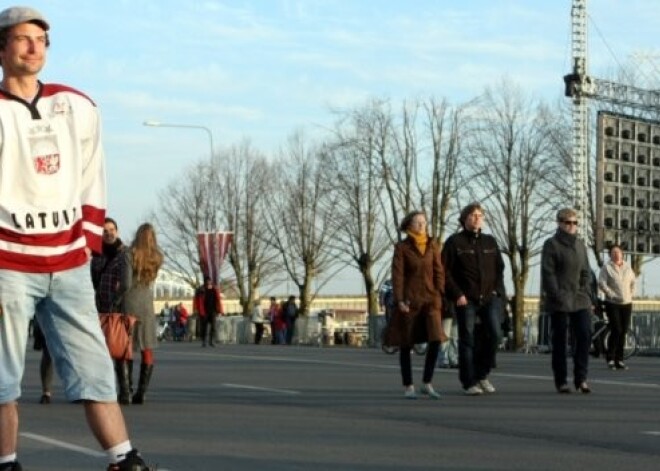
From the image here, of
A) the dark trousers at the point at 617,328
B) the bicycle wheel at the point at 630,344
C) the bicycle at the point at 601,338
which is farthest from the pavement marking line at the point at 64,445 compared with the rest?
the bicycle wheel at the point at 630,344

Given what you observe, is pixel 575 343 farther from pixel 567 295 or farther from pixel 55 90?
pixel 55 90

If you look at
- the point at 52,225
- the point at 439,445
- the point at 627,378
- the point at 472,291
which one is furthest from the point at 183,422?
the point at 627,378

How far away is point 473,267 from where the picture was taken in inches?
699

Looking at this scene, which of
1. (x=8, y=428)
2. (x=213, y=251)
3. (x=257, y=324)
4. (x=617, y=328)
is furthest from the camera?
(x=257, y=324)

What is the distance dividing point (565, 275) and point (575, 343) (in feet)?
2.36

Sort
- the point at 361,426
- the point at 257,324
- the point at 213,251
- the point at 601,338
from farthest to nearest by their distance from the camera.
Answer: the point at 257,324, the point at 213,251, the point at 601,338, the point at 361,426

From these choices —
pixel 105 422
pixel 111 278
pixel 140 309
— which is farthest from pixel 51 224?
pixel 140 309

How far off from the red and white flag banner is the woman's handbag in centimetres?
4012

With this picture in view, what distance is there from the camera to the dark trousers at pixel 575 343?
18.2 meters

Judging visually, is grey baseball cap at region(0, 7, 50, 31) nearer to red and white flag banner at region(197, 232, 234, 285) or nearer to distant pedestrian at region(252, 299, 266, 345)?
red and white flag banner at region(197, 232, 234, 285)

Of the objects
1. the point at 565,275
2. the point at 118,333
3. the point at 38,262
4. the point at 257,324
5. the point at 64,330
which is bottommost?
the point at 64,330

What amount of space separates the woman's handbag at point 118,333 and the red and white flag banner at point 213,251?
1580 inches

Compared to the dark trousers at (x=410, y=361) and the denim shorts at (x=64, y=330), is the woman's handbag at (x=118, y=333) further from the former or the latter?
the denim shorts at (x=64, y=330)

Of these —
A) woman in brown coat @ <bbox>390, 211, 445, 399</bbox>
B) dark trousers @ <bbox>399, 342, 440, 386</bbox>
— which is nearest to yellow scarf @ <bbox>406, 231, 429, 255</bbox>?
woman in brown coat @ <bbox>390, 211, 445, 399</bbox>
